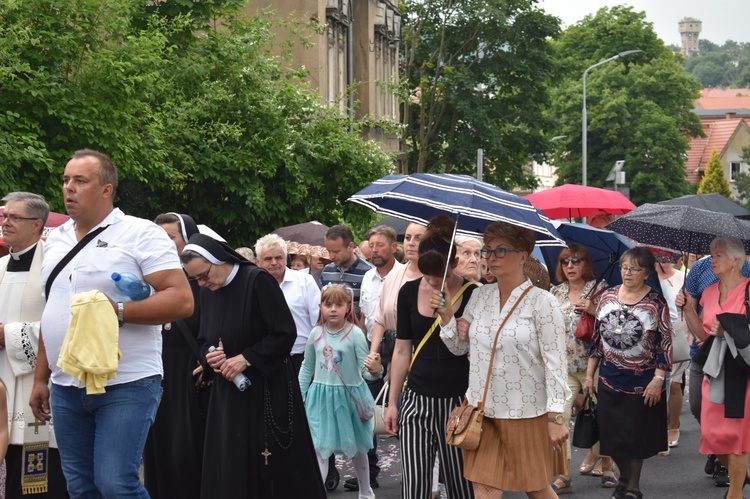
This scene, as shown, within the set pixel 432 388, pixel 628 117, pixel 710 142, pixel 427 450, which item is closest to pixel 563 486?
pixel 427 450

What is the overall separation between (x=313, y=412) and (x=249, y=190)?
869cm

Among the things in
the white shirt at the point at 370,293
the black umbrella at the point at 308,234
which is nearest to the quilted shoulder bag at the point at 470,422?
the white shirt at the point at 370,293

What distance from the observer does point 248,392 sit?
23.5 feet

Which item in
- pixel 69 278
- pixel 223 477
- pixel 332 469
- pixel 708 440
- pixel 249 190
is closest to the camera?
pixel 69 278

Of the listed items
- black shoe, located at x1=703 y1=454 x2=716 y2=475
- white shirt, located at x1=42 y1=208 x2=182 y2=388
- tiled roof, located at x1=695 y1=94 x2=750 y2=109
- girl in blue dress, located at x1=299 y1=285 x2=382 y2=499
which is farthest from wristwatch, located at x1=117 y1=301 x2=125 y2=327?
tiled roof, located at x1=695 y1=94 x2=750 y2=109

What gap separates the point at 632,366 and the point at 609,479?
148 centimetres

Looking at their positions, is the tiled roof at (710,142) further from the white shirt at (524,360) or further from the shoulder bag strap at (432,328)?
the white shirt at (524,360)

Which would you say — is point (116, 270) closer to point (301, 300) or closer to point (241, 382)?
point (241, 382)

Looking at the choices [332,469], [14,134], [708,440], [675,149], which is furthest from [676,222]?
[675,149]

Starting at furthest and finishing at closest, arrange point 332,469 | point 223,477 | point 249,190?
point 249,190 → point 332,469 → point 223,477

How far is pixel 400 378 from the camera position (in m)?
7.35

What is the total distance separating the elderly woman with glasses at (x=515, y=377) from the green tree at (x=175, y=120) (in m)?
6.72

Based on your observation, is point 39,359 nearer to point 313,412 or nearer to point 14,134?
point 313,412

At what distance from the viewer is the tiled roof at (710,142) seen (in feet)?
366
